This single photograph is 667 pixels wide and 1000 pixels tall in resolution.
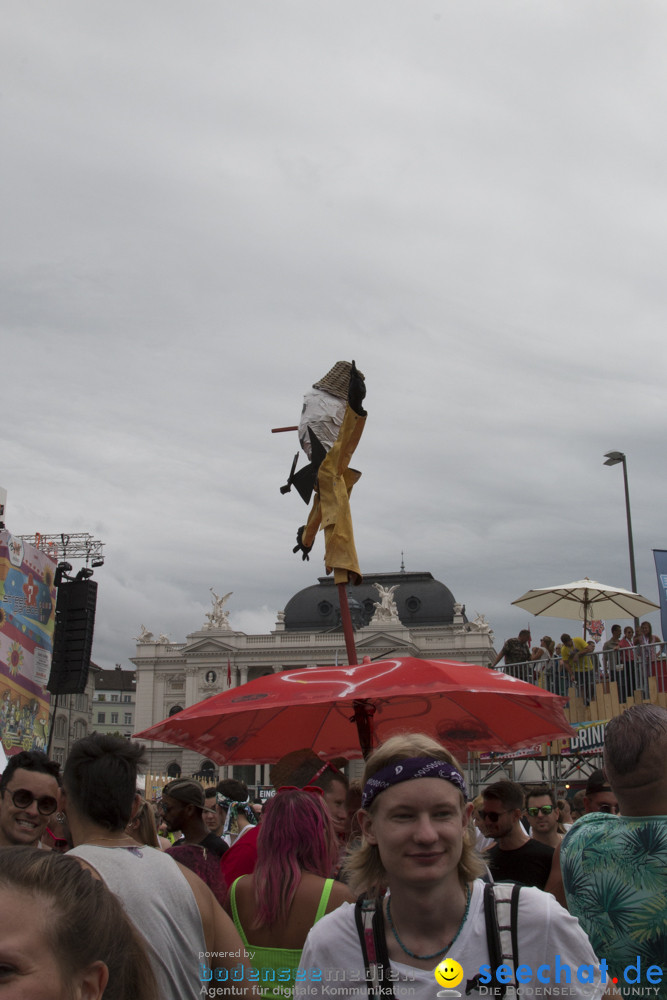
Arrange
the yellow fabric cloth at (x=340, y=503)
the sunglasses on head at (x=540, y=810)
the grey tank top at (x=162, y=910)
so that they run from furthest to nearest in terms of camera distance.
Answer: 1. the yellow fabric cloth at (x=340, y=503)
2. the sunglasses on head at (x=540, y=810)
3. the grey tank top at (x=162, y=910)

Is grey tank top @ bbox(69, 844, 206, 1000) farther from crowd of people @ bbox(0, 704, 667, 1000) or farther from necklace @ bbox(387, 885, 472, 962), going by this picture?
necklace @ bbox(387, 885, 472, 962)

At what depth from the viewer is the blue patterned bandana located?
2482mm

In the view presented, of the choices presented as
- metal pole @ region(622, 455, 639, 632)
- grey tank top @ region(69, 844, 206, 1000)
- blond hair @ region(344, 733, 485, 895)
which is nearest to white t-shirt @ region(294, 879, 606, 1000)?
blond hair @ region(344, 733, 485, 895)

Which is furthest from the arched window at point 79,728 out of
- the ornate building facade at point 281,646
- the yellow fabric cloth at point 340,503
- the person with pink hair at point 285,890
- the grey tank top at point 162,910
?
the grey tank top at point 162,910

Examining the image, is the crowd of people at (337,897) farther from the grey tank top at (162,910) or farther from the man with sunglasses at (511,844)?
the man with sunglasses at (511,844)

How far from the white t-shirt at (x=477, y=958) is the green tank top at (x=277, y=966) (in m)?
1.16

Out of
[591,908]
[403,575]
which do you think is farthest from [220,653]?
[591,908]

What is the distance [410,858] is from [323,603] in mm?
81133

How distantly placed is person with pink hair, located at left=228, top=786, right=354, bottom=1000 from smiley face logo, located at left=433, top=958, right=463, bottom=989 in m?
1.24

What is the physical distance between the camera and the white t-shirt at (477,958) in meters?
2.19

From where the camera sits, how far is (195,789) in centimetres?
522

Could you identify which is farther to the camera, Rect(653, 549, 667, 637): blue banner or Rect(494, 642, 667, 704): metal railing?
Rect(653, 549, 667, 637): blue banner

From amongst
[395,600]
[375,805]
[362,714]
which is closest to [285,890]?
[375,805]

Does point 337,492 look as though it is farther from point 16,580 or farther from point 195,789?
point 16,580
